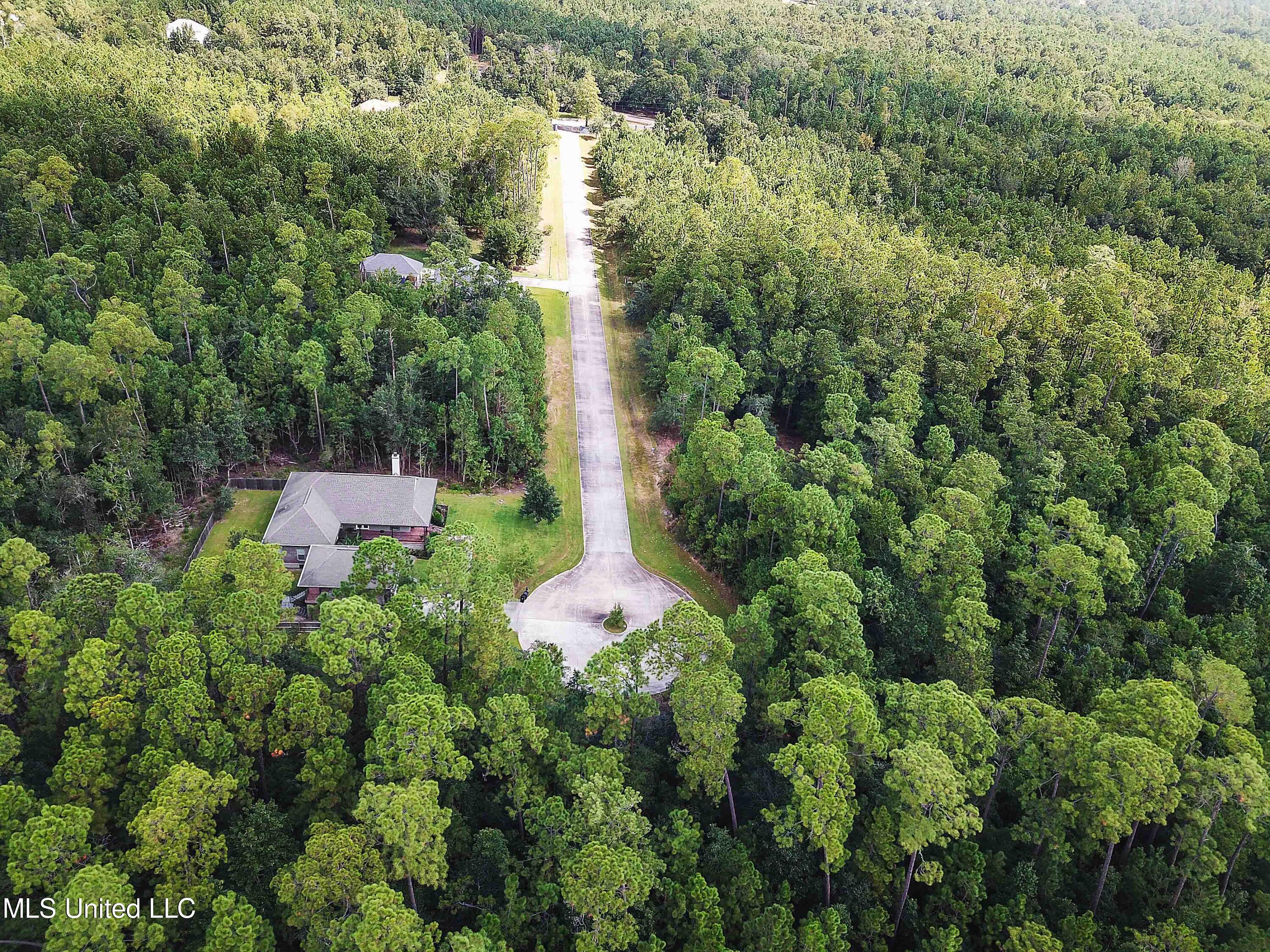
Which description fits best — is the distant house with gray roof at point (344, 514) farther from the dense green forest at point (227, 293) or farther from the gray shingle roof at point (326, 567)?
the dense green forest at point (227, 293)

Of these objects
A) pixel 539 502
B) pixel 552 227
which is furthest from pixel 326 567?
pixel 552 227

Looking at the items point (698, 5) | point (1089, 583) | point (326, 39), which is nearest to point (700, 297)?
point (1089, 583)

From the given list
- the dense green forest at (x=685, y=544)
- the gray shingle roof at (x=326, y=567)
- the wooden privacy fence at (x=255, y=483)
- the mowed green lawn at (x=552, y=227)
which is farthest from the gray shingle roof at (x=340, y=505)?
the mowed green lawn at (x=552, y=227)

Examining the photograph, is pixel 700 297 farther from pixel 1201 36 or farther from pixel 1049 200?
pixel 1201 36

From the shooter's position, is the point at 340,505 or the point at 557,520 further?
the point at 557,520

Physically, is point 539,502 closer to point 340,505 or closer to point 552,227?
point 340,505

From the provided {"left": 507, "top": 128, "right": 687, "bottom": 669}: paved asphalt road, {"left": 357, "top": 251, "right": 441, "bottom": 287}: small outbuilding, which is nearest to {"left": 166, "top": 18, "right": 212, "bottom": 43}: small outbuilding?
{"left": 357, "top": 251, "right": 441, "bottom": 287}: small outbuilding
